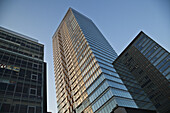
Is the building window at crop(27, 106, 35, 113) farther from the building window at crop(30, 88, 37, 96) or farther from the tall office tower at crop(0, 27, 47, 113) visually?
the building window at crop(30, 88, 37, 96)

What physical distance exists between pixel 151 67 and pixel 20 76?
5637cm

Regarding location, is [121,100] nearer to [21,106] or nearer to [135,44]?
[21,106]

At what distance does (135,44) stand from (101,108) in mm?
39552

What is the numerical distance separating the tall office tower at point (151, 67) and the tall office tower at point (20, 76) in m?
36.9

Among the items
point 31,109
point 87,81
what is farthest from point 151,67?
point 31,109

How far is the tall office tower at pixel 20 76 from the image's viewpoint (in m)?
26.2

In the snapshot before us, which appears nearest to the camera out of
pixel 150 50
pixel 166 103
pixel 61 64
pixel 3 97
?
pixel 3 97

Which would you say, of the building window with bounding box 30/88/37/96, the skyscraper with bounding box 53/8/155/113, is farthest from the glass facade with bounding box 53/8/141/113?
the building window with bounding box 30/88/37/96

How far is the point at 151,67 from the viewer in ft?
190

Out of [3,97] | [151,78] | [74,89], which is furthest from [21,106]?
[151,78]

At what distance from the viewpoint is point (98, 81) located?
44281 mm

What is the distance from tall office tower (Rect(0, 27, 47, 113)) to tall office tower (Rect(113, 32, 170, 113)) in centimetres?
3692

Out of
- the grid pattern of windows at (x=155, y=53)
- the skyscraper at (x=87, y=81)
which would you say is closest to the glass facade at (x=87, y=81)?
the skyscraper at (x=87, y=81)

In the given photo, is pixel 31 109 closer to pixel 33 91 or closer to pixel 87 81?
pixel 33 91
